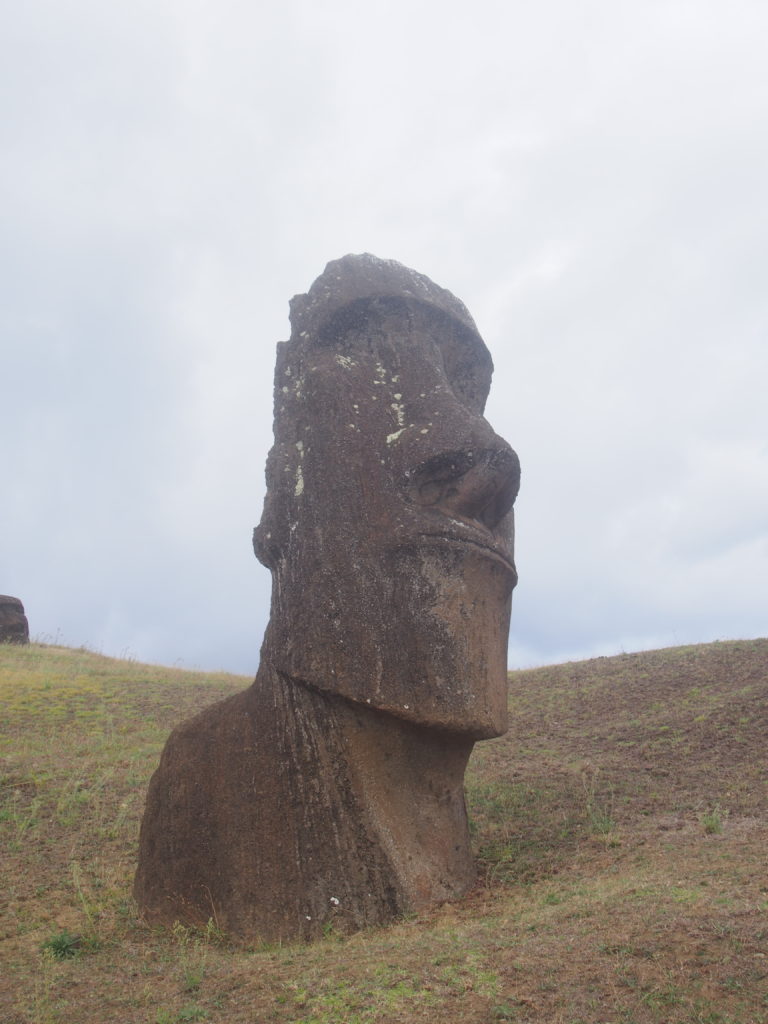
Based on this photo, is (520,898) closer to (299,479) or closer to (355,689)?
(355,689)

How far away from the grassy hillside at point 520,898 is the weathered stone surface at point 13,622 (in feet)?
40.8

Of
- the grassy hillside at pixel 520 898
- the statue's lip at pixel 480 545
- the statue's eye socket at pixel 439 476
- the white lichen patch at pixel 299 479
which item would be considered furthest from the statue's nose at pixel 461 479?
the grassy hillside at pixel 520 898

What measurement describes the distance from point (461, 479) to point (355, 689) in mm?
1518

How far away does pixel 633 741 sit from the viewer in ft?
28.7

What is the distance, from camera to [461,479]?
5.57 m

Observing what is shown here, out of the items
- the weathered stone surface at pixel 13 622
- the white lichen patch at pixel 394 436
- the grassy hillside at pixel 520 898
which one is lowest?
the grassy hillside at pixel 520 898

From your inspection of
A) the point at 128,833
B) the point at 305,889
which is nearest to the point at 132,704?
the point at 128,833

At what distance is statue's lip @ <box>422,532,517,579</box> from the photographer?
531cm

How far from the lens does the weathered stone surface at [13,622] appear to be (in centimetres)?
2250

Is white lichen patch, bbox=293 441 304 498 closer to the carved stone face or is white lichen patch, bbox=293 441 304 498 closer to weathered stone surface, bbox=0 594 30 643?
the carved stone face

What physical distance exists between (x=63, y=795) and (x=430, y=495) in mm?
4985

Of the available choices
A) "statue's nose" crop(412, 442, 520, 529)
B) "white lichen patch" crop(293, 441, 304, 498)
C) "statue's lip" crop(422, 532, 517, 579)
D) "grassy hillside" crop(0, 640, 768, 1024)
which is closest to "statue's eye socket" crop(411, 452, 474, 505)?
"statue's nose" crop(412, 442, 520, 529)

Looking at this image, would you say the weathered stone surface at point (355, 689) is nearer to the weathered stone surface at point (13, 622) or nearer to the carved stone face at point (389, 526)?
the carved stone face at point (389, 526)

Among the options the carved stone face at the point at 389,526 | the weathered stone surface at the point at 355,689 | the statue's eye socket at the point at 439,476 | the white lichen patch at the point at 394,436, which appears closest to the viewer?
the weathered stone surface at the point at 355,689
